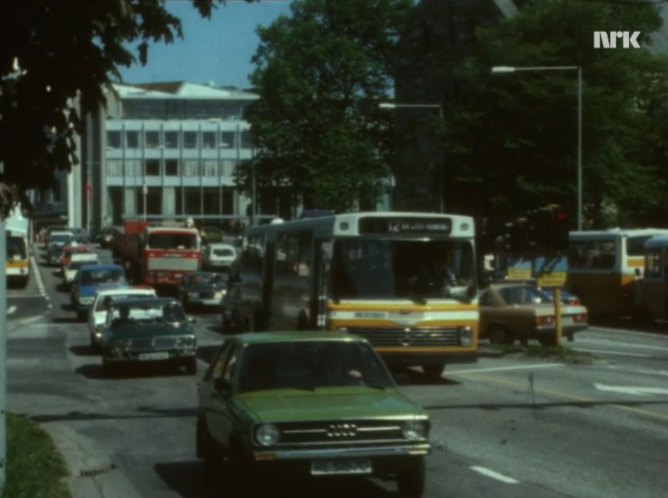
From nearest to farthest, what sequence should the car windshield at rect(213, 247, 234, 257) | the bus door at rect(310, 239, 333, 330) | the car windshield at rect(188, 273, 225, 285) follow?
the bus door at rect(310, 239, 333, 330) < the car windshield at rect(188, 273, 225, 285) < the car windshield at rect(213, 247, 234, 257)

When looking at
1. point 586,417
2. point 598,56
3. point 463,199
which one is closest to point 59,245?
point 463,199

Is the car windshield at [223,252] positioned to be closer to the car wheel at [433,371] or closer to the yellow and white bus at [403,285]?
the car wheel at [433,371]

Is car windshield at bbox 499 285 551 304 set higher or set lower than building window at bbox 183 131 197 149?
lower

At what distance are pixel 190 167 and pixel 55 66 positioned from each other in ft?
507

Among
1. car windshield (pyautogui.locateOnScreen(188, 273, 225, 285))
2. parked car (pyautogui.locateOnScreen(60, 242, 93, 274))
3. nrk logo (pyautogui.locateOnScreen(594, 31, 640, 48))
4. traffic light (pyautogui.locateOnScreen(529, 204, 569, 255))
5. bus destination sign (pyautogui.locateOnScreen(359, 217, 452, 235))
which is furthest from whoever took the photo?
parked car (pyautogui.locateOnScreen(60, 242, 93, 274))

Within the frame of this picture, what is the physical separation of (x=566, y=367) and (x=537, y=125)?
3250cm

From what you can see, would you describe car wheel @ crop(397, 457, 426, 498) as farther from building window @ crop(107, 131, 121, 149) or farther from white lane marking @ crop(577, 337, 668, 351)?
building window @ crop(107, 131, 121, 149)

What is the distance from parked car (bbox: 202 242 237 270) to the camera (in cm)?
8625

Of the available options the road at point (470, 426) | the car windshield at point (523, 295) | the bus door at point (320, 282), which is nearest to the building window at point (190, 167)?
the road at point (470, 426)

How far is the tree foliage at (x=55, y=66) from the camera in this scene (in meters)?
8.64

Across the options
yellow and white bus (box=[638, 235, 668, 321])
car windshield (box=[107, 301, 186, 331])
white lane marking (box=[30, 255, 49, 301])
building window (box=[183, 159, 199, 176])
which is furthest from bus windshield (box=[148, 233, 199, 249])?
building window (box=[183, 159, 199, 176])

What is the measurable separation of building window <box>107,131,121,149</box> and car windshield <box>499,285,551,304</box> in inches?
5012

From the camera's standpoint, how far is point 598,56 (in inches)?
2448

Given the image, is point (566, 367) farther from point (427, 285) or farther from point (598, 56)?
point (598, 56)
